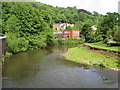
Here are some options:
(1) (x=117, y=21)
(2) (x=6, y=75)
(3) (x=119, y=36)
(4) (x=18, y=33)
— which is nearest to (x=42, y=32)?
(4) (x=18, y=33)

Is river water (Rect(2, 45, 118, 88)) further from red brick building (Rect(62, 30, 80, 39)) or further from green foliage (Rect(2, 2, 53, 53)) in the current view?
red brick building (Rect(62, 30, 80, 39))

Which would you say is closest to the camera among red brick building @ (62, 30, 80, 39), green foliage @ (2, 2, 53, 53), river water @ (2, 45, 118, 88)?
river water @ (2, 45, 118, 88)

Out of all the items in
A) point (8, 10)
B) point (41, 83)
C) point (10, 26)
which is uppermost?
point (8, 10)

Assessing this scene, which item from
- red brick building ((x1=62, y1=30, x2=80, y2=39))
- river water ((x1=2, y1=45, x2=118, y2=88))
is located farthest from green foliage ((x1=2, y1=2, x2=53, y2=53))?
red brick building ((x1=62, y1=30, x2=80, y2=39))

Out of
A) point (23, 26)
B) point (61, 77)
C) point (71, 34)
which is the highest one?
point (23, 26)

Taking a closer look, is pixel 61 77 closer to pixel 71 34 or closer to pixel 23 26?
pixel 23 26

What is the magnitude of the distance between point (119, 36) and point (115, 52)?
8.20 meters

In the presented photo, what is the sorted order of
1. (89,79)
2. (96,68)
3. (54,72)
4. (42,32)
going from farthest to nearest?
(42,32)
(96,68)
(54,72)
(89,79)

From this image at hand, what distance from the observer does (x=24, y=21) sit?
61.3 metres

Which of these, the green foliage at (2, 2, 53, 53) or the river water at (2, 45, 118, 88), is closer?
the river water at (2, 45, 118, 88)

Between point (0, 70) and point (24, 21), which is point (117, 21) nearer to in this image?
point (24, 21)

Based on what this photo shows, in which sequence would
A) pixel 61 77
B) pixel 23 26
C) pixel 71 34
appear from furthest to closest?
1. pixel 71 34
2. pixel 23 26
3. pixel 61 77

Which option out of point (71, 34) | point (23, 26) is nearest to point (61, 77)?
point (23, 26)

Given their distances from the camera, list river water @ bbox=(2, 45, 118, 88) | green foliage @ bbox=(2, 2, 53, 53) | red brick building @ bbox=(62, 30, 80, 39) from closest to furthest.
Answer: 1. river water @ bbox=(2, 45, 118, 88)
2. green foliage @ bbox=(2, 2, 53, 53)
3. red brick building @ bbox=(62, 30, 80, 39)
